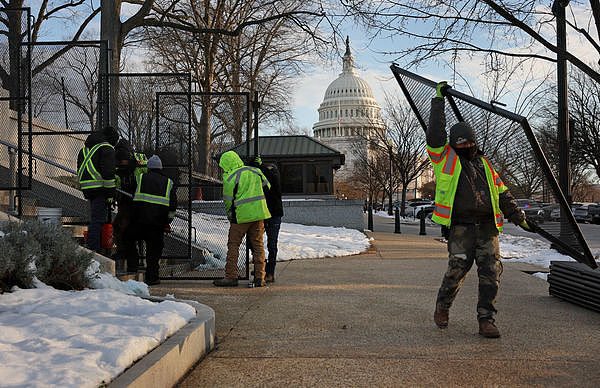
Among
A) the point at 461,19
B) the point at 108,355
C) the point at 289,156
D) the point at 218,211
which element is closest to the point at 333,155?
the point at 289,156

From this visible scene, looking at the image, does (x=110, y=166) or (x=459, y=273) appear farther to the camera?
(x=110, y=166)

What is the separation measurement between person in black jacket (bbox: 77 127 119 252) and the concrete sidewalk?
1.10m

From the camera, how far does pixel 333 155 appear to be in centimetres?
2559

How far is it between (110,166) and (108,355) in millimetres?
4294

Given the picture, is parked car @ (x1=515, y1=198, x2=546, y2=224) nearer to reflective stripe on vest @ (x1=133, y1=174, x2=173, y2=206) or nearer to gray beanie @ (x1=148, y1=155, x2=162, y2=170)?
reflective stripe on vest @ (x1=133, y1=174, x2=173, y2=206)

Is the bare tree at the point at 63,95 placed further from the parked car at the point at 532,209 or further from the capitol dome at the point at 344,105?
the capitol dome at the point at 344,105

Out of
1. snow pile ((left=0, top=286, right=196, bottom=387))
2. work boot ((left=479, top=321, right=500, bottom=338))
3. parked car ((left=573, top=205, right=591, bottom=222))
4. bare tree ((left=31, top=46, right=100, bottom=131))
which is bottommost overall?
parked car ((left=573, top=205, right=591, bottom=222))

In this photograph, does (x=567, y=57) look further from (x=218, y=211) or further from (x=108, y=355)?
(x=218, y=211)

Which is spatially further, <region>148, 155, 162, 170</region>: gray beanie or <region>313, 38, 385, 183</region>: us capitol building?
<region>313, 38, 385, 183</region>: us capitol building

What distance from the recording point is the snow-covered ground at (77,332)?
2.53 metres

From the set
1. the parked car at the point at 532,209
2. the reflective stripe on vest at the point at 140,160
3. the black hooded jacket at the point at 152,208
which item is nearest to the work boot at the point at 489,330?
the parked car at the point at 532,209

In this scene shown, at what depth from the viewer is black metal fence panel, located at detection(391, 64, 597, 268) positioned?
545 centimetres

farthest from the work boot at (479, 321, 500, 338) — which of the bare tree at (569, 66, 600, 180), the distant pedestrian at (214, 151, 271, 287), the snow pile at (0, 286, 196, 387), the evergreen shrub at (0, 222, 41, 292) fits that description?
the bare tree at (569, 66, 600, 180)

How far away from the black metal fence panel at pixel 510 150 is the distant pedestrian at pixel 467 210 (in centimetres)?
59
